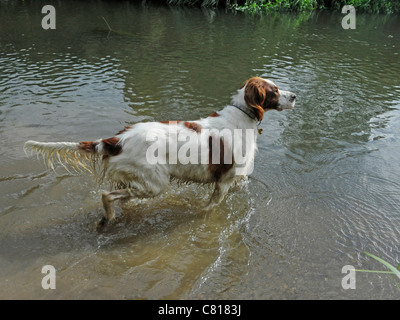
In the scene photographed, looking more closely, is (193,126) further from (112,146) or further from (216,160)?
(112,146)

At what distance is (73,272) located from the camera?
3.24m

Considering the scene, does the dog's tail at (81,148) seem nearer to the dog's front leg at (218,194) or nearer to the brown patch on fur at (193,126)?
the brown patch on fur at (193,126)

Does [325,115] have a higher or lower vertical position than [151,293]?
higher

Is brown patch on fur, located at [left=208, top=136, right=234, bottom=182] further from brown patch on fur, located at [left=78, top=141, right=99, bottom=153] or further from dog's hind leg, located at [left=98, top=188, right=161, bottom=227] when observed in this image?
brown patch on fur, located at [left=78, top=141, right=99, bottom=153]

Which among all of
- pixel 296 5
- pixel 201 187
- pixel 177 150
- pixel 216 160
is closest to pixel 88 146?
pixel 177 150

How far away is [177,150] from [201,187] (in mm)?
1355

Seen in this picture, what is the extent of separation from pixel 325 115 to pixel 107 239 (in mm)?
5246

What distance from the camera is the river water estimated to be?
328cm

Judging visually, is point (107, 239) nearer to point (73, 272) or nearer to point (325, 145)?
point (73, 272)

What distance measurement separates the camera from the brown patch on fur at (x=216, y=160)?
368 cm

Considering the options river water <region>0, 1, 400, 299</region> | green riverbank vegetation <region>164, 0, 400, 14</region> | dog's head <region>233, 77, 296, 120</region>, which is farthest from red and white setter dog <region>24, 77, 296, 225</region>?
green riverbank vegetation <region>164, 0, 400, 14</region>

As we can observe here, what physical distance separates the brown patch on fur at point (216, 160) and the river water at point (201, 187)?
2.12ft

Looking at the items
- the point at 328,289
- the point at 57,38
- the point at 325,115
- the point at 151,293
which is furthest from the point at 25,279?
the point at 57,38

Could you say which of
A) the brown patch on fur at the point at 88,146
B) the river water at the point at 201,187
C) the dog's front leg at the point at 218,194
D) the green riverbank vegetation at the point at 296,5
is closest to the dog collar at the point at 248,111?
the dog's front leg at the point at 218,194
